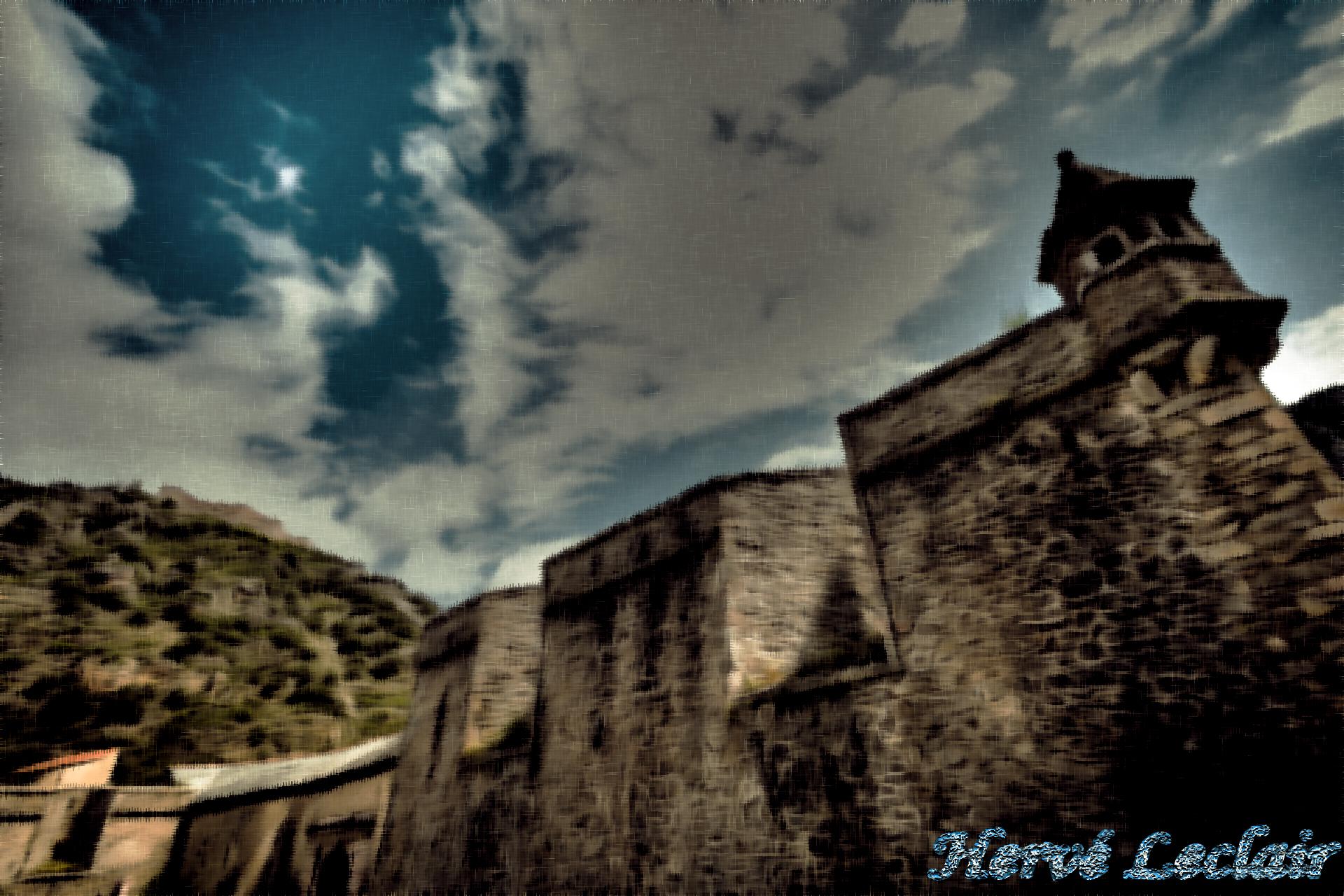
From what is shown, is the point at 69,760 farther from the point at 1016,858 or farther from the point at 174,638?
the point at 1016,858

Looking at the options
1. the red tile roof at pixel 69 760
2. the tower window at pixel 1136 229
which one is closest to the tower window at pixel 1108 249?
the tower window at pixel 1136 229

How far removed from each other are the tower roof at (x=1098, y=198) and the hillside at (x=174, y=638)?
1422 inches

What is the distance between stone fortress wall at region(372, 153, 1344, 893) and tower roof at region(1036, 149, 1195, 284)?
4cm

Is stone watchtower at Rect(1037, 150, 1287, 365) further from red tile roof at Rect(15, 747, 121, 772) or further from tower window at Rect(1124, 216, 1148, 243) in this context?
red tile roof at Rect(15, 747, 121, 772)

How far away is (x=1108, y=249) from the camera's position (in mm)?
8211

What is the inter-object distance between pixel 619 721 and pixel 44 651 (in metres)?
32.6

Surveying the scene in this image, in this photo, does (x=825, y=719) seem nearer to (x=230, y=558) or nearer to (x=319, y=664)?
(x=319, y=664)

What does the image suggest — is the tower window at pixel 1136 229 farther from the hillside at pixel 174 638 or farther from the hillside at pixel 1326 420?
the hillside at pixel 174 638

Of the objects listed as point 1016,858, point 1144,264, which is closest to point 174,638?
point 1016,858

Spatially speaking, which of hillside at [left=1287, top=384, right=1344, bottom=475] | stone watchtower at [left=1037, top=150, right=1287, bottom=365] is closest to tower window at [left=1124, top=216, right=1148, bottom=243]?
stone watchtower at [left=1037, top=150, right=1287, bottom=365]

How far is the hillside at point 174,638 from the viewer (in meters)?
26.4

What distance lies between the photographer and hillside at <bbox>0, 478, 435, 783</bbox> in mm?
26391

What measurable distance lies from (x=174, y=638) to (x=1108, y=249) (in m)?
40.8

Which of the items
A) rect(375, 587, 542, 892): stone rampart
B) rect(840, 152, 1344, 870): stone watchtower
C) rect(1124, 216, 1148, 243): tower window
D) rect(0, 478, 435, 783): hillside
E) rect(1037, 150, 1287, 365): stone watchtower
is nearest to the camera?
rect(840, 152, 1344, 870): stone watchtower
